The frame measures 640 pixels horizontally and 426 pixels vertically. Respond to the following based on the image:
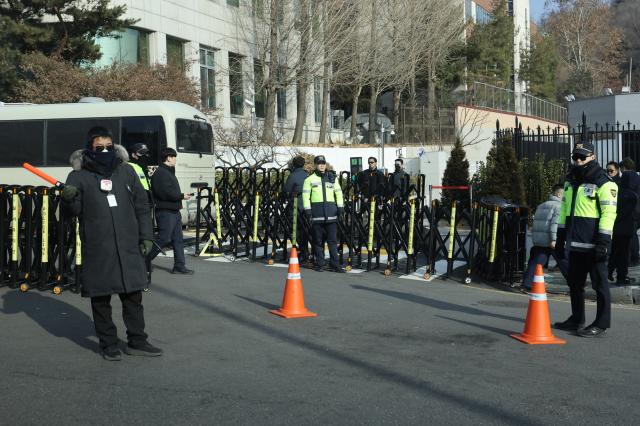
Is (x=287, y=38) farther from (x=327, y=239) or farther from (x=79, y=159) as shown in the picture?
(x=79, y=159)

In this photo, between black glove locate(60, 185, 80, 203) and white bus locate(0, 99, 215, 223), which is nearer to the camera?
black glove locate(60, 185, 80, 203)

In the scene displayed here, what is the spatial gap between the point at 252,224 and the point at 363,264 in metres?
2.28

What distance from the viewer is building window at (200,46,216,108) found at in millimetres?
37562

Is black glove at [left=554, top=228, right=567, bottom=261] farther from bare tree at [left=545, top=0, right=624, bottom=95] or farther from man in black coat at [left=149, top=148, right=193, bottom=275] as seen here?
bare tree at [left=545, top=0, right=624, bottom=95]

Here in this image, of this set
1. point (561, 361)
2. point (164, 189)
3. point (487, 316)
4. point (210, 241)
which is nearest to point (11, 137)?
point (210, 241)

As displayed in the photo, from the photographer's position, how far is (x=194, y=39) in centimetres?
3694

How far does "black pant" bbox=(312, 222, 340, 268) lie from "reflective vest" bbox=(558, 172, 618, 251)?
527 centimetres

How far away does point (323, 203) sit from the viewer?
13523mm

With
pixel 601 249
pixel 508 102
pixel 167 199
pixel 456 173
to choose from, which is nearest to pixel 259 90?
pixel 456 173

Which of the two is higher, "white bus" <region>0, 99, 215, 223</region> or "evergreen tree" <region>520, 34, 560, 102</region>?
"evergreen tree" <region>520, 34, 560, 102</region>

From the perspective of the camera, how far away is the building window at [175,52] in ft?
111

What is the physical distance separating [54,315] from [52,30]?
63.4ft

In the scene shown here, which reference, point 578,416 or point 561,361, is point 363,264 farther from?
point 578,416

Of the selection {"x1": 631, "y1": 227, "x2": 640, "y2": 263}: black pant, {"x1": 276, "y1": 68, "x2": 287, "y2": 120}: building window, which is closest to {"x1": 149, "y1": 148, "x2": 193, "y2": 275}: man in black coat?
{"x1": 631, "y1": 227, "x2": 640, "y2": 263}: black pant
